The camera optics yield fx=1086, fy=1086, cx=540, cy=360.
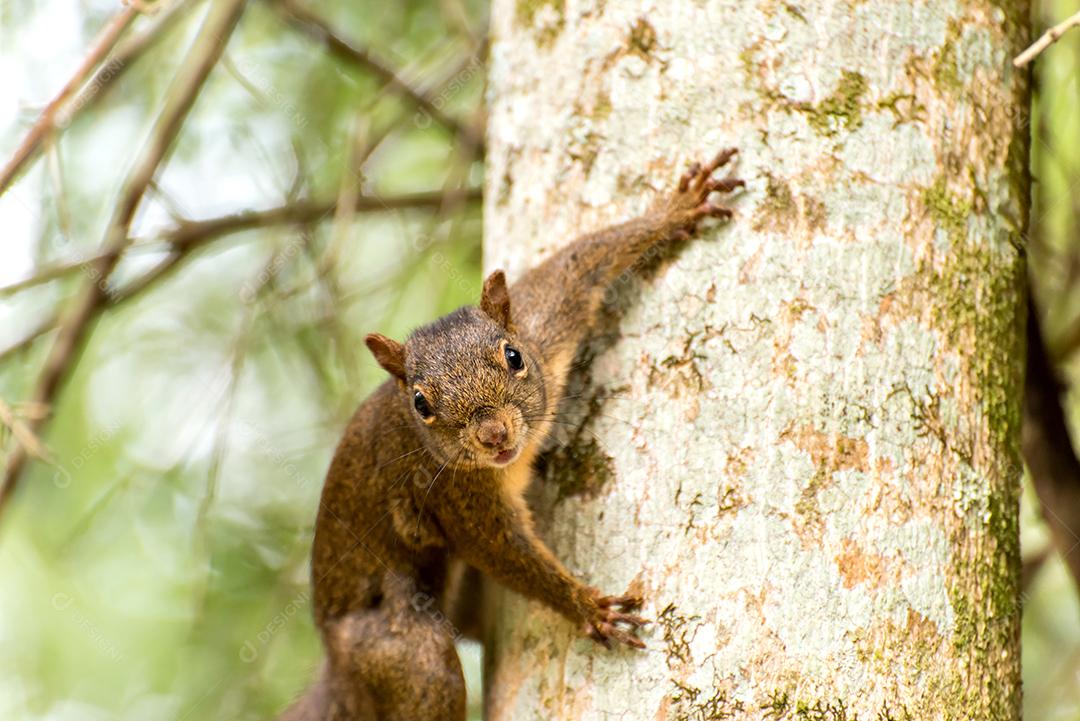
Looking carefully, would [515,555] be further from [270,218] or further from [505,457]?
[270,218]

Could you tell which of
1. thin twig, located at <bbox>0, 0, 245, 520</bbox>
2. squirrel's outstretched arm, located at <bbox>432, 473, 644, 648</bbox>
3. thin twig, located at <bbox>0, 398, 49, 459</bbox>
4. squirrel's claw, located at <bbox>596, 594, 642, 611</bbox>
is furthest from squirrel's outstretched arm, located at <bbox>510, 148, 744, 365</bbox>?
thin twig, located at <bbox>0, 0, 245, 520</bbox>

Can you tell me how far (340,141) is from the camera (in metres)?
5.12

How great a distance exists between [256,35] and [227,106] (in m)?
0.37

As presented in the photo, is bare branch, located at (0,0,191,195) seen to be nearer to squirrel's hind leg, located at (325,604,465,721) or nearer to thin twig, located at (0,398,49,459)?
thin twig, located at (0,398,49,459)

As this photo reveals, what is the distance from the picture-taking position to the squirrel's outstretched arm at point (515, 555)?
7.61ft

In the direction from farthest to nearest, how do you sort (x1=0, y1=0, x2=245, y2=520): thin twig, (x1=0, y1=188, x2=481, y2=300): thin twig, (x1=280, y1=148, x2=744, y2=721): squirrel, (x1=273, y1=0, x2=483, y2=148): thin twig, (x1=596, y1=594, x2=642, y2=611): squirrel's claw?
(x1=273, y1=0, x2=483, y2=148): thin twig → (x1=0, y1=188, x2=481, y2=300): thin twig → (x1=0, y1=0, x2=245, y2=520): thin twig → (x1=280, y1=148, x2=744, y2=721): squirrel → (x1=596, y1=594, x2=642, y2=611): squirrel's claw

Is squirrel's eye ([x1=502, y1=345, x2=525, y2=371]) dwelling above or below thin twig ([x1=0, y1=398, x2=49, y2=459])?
above

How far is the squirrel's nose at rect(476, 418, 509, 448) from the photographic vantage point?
8.76ft

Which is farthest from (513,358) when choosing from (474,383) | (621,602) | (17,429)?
(17,429)

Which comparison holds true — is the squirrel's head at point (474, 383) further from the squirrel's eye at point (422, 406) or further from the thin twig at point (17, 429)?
the thin twig at point (17, 429)

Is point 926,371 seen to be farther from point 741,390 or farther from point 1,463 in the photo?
point 1,463

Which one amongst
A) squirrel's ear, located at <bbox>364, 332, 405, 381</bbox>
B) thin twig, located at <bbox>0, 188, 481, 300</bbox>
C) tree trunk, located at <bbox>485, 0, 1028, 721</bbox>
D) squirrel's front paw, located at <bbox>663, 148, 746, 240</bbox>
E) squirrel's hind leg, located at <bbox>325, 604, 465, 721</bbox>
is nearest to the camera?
tree trunk, located at <bbox>485, 0, 1028, 721</bbox>

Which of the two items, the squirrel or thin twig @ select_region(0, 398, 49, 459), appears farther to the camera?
the squirrel

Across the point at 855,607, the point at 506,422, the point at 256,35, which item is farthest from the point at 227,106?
the point at 855,607
